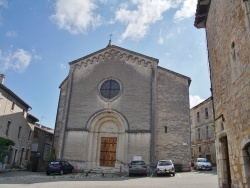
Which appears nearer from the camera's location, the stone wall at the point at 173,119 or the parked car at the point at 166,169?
the parked car at the point at 166,169

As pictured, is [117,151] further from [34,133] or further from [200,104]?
[200,104]

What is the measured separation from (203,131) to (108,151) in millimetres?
18346

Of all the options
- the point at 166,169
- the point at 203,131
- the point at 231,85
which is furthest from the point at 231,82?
the point at 203,131

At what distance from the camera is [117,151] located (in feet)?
71.1

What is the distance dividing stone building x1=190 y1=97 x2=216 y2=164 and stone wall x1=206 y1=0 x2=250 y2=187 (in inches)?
953

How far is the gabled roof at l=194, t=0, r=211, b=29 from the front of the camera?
9.32 meters

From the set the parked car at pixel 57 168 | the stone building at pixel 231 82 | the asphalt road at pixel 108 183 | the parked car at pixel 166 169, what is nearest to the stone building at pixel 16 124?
the parked car at pixel 57 168

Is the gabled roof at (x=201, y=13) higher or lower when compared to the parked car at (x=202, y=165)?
higher

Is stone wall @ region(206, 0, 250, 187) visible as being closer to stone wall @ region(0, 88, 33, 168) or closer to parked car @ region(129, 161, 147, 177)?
parked car @ region(129, 161, 147, 177)

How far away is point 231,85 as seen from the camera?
22.4 ft

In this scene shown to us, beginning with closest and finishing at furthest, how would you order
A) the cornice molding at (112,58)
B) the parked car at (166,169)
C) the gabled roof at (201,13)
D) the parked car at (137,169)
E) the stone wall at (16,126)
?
the gabled roof at (201,13) → the parked car at (166,169) → the parked car at (137,169) → the stone wall at (16,126) → the cornice molding at (112,58)

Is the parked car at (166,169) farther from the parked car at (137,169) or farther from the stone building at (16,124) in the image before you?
the stone building at (16,124)

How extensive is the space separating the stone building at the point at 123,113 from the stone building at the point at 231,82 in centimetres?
1265

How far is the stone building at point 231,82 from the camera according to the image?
576 cm
